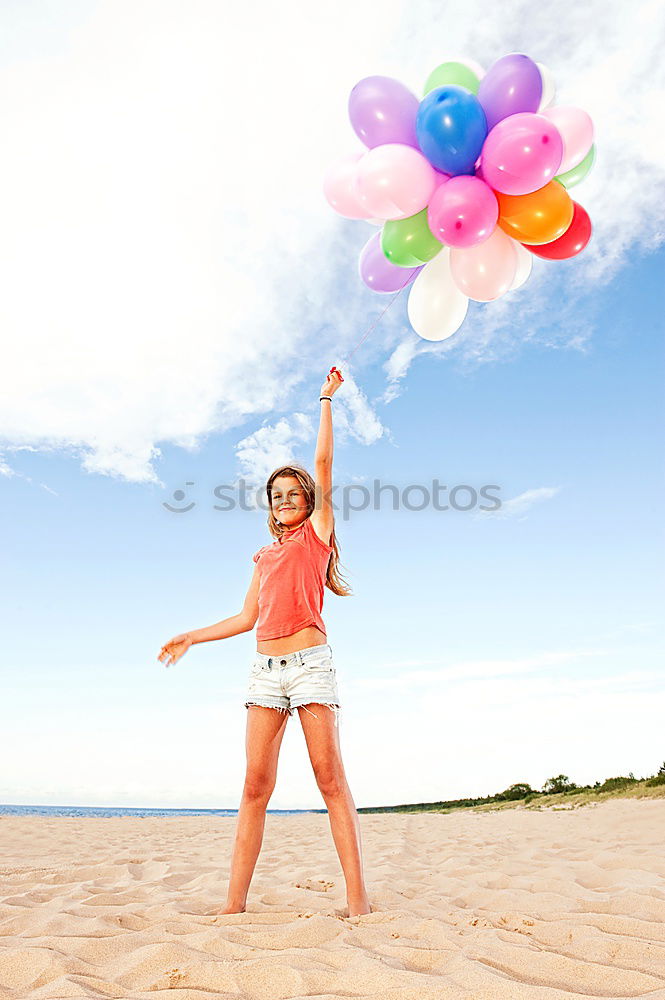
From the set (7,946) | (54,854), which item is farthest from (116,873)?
(7,946)

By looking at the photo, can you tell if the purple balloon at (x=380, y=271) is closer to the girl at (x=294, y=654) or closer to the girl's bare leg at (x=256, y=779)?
the girl at (x=294, y=654)

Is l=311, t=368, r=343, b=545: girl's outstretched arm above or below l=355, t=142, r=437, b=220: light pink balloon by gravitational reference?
below

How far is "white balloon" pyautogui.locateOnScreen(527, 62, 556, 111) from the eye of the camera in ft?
12.1

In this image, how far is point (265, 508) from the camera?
3398 millimetres

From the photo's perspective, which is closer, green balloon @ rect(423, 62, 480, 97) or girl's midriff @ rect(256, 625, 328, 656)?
girl's midriff @ rect(256, 625, 328, 656)

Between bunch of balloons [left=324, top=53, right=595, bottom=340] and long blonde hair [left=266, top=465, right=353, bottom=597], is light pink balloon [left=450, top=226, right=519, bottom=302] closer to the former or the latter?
bunch of balloons [left=324, top=53, right=595, bottom=340]

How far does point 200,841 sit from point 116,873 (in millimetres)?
3118

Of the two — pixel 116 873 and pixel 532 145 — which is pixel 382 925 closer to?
pixel 116 873

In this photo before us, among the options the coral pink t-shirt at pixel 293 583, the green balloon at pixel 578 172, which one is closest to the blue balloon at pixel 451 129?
the green balloon at pixel 578 172

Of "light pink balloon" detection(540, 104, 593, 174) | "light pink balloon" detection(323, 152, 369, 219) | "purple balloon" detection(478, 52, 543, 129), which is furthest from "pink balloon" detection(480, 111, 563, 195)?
"light pink balloon" detection(323, 152, 369, 219)

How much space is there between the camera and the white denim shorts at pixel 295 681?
9.40ft

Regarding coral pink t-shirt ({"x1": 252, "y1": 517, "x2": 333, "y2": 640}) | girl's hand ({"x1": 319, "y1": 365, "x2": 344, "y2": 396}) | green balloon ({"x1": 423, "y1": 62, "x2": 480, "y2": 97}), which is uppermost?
green balloon ({"x1": 423, "y1": 62, "x2": 480, "y2": 97})

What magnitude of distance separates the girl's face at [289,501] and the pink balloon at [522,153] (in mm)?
1672

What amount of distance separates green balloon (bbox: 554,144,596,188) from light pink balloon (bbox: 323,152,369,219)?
1.05m
